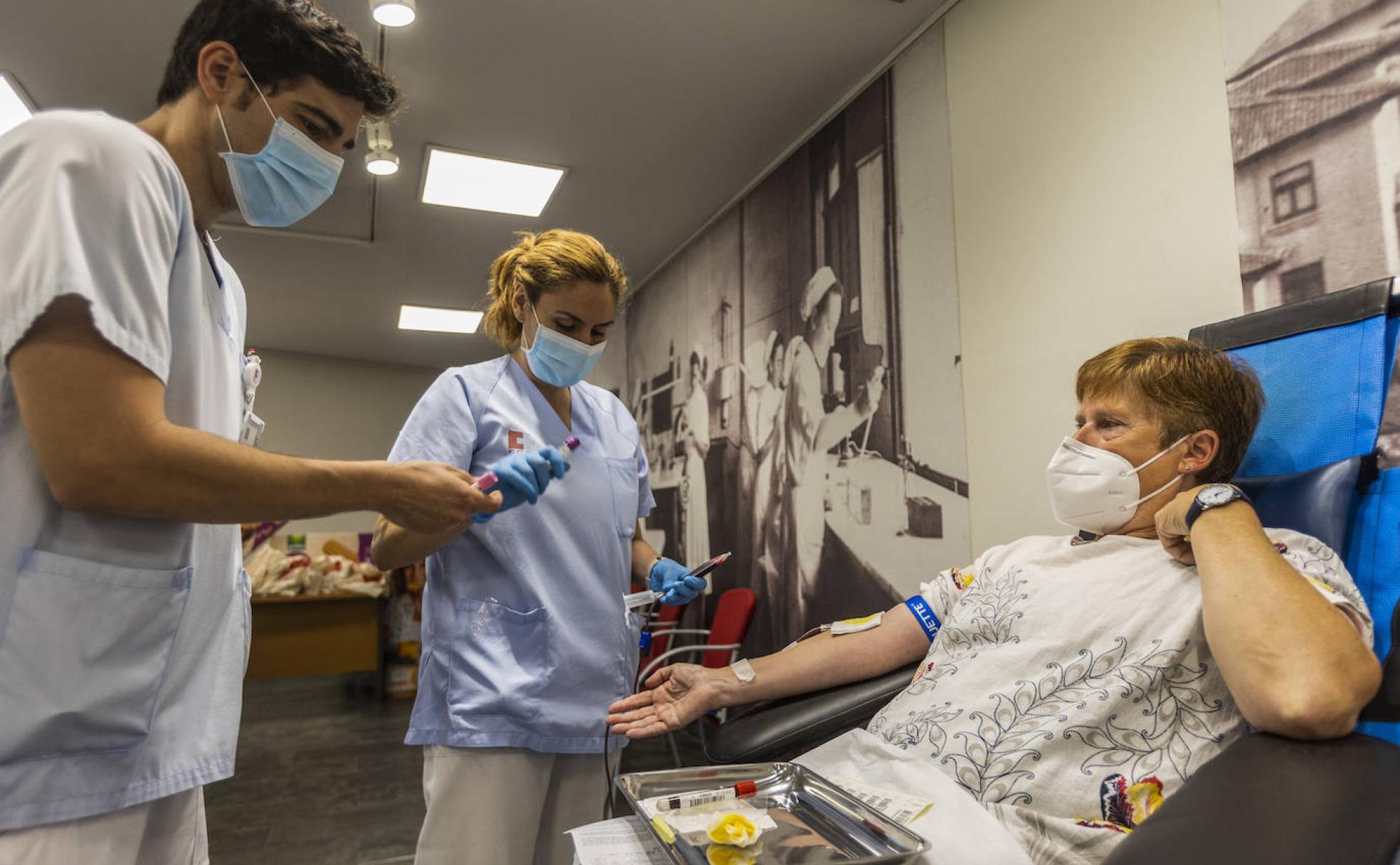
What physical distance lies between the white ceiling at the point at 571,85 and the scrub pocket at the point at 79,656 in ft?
7.84

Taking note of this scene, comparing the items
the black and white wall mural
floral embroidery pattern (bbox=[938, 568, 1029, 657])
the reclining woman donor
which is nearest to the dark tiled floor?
the black and white wall mural

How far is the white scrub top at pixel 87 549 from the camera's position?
75cm

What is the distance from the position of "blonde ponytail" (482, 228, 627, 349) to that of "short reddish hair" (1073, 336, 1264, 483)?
38.1 inches

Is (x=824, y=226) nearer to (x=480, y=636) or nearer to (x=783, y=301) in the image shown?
(x=783, y=301)

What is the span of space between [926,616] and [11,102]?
4.01 m

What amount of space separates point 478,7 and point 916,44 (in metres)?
1.49

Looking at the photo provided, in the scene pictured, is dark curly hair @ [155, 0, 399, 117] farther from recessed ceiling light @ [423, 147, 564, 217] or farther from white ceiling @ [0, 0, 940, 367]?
recessed ceiling light @ [423, 147, 564, 217]

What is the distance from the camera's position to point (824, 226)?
330 cm

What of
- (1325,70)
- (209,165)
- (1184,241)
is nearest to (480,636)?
(209,165)

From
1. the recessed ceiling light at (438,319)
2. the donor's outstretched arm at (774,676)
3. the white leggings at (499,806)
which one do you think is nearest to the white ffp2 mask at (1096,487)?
the donor's outstretched arm at (774,676)

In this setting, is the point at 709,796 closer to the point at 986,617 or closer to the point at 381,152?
the point at 986,617

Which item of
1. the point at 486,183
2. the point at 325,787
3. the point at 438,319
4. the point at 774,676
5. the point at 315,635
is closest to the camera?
the point at 774,676

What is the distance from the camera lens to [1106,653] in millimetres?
1173

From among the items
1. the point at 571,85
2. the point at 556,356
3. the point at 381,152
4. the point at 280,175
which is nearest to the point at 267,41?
the point at 280,175
